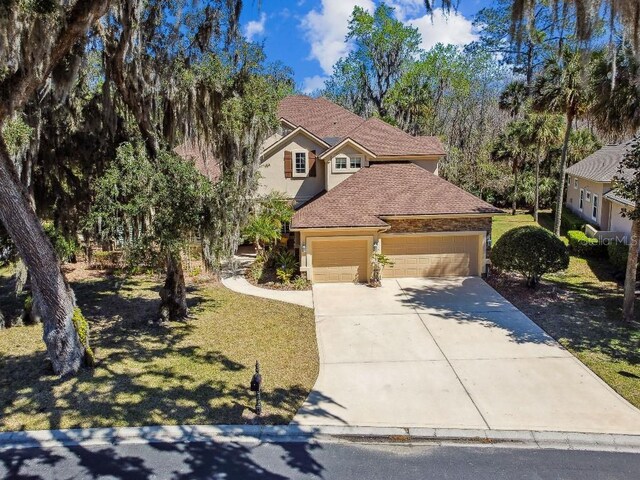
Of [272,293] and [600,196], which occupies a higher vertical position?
[600,196]

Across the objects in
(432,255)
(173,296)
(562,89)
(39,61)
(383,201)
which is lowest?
(173,296)

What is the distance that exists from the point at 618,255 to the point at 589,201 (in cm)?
915

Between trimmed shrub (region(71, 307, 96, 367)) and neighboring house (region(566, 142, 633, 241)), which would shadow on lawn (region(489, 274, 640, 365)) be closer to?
neighboring house (region(566, 142, 633, 241))

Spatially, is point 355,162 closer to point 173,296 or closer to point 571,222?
point 173,296

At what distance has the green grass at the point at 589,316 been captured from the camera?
10297 mm

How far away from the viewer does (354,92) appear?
4178 centimetres

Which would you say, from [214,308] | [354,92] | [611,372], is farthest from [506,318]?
[354,92]

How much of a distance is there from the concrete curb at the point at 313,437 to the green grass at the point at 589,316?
1.94 m

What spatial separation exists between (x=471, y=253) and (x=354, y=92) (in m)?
27.6

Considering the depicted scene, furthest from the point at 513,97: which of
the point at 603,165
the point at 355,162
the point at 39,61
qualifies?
the point at 39,61

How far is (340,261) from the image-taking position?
57.7 feet

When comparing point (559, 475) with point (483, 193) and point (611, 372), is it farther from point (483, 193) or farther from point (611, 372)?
point (483, 193)

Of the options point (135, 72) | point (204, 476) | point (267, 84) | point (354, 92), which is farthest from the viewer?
point (354, 92)

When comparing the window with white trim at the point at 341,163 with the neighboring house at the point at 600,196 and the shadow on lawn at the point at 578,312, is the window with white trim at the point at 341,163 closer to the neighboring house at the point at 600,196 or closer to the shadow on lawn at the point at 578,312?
the shadow on lawn at the point at 578,312
